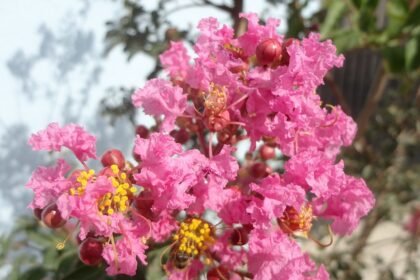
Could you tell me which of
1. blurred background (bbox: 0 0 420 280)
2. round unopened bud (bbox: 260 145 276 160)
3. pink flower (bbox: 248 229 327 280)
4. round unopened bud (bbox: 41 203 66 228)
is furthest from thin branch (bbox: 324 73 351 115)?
round unopened bud (bbox: 41 203 66 228)

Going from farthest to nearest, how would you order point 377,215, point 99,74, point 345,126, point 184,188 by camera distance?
1. point 377,215
2. point 99,74
3. point 345,126
4. point 184,188

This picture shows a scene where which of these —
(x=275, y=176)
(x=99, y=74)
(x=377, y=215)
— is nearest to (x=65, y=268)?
(x=275, y=176)

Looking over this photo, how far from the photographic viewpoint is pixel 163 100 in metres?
0.73

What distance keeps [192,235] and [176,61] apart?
0.82 ft

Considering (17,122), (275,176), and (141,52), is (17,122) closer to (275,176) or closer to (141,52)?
(141,52)

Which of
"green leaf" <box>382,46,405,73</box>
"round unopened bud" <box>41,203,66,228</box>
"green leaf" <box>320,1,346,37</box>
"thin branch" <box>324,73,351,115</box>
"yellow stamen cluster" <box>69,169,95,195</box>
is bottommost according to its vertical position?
"thin branch" <box>324,73,351,115</box>

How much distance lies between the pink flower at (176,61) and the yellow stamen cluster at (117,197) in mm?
198

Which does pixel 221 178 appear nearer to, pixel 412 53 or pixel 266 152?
pixel 266 152

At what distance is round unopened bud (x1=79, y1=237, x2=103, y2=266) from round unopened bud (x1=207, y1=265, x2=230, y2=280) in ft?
0.45

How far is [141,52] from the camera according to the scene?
1.34 m

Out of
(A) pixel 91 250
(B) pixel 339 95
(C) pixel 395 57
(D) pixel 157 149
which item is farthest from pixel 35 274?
(B) pixel 339 95

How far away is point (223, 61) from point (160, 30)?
2.28 ft

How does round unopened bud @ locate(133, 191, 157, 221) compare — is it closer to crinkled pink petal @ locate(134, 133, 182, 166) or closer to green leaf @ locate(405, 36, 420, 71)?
crinkled pink petal @ locate(134, 133, 182, 166)

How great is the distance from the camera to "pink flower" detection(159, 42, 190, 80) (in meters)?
0.83
